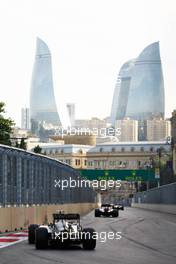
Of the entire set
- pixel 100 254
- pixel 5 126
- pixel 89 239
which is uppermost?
pixel 5 126

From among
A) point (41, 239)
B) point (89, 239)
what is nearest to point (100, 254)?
point (89, 239)

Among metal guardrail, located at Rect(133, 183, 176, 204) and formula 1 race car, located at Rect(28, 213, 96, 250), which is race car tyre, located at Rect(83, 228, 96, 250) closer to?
formula 1 race car, located at Rect(28, 213, 96, 250)

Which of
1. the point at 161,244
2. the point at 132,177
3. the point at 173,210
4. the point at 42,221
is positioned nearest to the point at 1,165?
the point at 161,244

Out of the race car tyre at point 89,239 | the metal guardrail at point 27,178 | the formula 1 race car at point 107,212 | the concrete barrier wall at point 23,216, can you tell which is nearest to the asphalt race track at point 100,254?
the race car tyre at point 89,239

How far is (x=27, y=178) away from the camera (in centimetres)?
3784

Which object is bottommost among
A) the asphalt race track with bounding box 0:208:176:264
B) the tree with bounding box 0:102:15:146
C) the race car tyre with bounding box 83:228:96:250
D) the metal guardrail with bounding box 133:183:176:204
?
the asphalt race track with bounding box 0:208:176:264

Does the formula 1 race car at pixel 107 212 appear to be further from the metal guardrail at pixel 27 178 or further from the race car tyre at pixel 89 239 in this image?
the race car tyre at pixel 89 239

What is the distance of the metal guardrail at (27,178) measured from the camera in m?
33.3

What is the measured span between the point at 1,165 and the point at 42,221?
11209 mm

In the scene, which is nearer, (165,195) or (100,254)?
(100,254)

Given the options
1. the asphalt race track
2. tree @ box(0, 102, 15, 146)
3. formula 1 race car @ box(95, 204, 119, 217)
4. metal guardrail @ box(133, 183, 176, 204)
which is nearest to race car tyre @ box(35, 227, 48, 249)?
the asphalt race track

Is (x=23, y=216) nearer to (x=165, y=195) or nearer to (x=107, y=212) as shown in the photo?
(x=107, y=212)

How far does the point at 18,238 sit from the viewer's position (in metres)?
29.2

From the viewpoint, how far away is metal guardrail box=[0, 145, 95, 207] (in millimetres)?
33344
